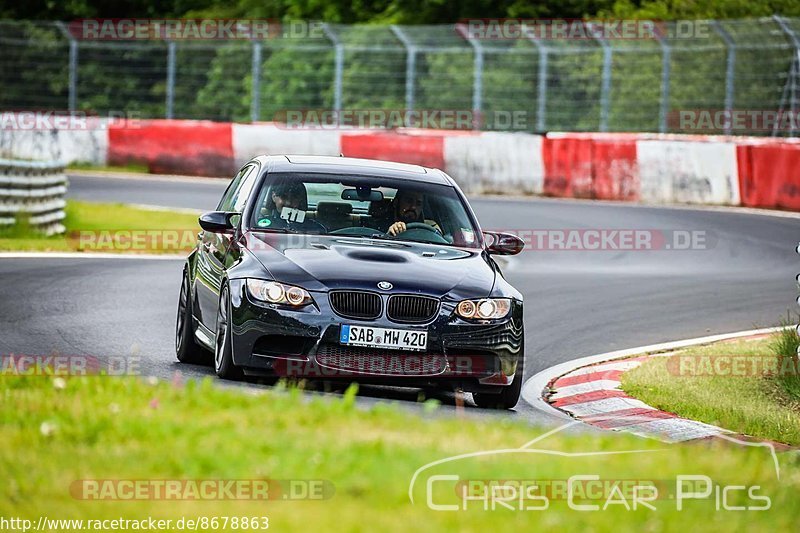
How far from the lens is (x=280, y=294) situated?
9.25 meters

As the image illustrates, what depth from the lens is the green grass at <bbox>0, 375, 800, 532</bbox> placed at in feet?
17.3

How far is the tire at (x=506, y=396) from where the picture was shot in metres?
9.62

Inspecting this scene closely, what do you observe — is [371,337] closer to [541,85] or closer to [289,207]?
[289,207]

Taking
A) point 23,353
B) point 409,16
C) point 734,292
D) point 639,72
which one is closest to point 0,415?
point 23,353

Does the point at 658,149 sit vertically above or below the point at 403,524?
below

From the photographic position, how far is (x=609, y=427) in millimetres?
9609

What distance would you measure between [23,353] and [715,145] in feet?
56.0

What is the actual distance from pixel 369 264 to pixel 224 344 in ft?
3.19

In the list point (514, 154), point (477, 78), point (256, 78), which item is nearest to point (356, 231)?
point (514, 154)

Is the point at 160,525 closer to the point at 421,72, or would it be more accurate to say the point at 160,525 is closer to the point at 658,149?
the point at 658,149
